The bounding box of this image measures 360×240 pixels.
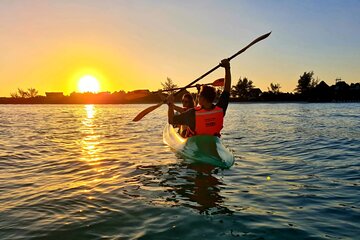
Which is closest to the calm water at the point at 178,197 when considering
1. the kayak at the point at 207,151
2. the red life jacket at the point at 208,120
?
the kayak at the point at 207,151

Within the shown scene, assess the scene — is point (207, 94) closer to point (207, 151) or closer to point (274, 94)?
point (207, 151)

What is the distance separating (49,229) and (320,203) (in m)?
4.04

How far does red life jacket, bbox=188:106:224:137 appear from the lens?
27.6 ft

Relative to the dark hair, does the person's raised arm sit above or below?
above

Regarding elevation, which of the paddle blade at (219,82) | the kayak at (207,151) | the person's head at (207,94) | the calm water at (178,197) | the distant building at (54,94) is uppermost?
the distant building at (54,94)

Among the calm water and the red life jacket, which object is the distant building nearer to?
the calm water

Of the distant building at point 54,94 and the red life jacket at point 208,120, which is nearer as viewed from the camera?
the red life jacket at point 208,120

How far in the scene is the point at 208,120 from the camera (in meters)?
8.57

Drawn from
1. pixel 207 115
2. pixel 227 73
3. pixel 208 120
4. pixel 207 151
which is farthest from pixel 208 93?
pixel 207 151

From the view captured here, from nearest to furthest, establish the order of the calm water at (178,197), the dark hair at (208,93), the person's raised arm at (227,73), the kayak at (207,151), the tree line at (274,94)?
the calm water at (178,197) → the kayak at (207,151) → the dark hair at (208,93) → the person's raised arm at (227,73) → the tree line at (274,94)

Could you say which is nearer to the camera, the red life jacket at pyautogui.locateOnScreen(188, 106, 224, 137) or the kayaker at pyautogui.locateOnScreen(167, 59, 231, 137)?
the kayaker at pyautogui.locateOnScreen(167, 59, 231, 137)

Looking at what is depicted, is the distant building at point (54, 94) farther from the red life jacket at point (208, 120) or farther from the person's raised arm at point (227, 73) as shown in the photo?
the red life jacket at point (208, 120)

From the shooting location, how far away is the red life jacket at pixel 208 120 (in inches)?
331

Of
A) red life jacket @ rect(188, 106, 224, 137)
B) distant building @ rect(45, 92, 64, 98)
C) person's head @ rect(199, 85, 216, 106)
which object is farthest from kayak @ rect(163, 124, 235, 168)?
distant building @ rect(45, 92, 64, 98)
